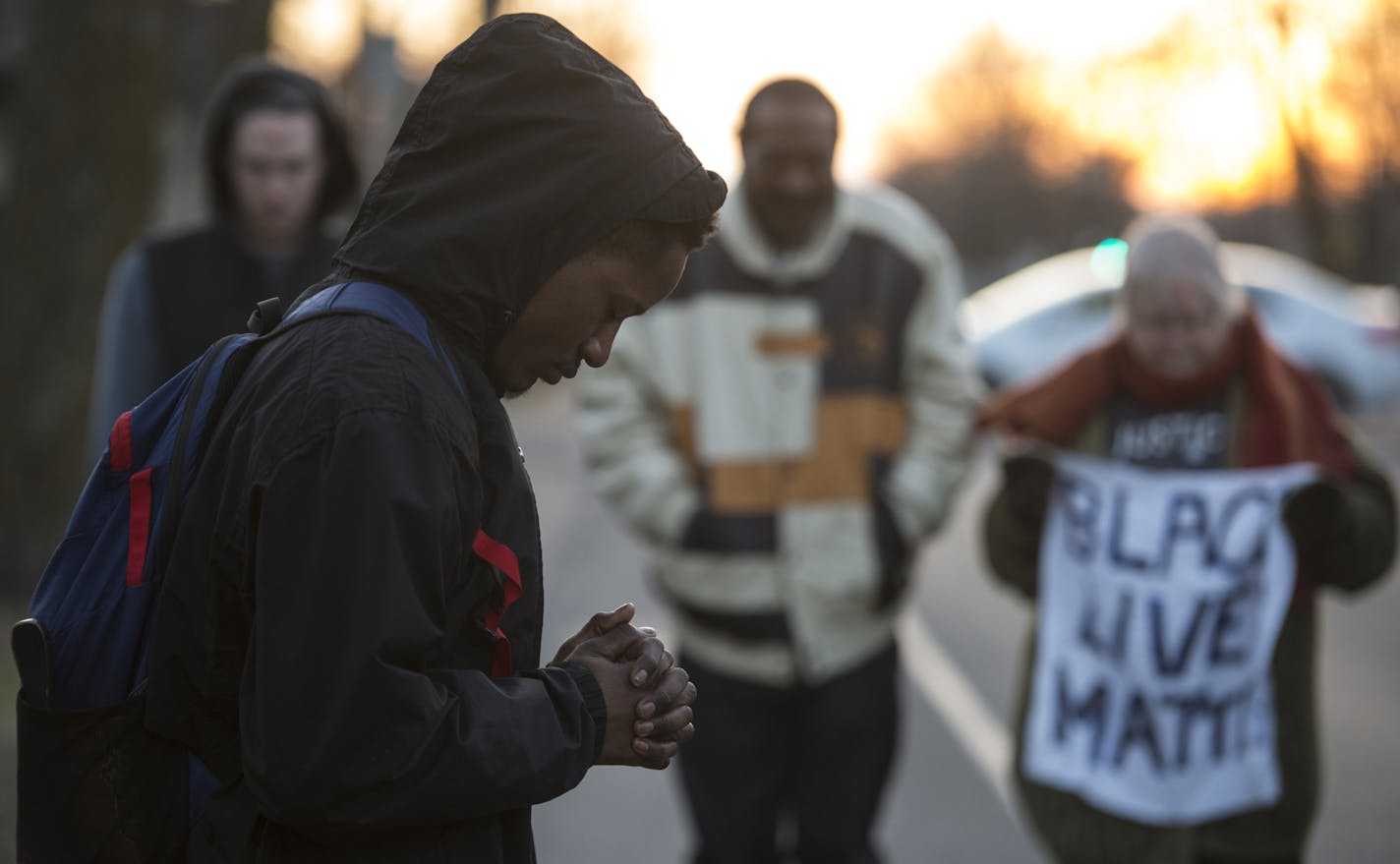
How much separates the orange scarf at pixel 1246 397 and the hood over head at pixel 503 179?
2.19 meters

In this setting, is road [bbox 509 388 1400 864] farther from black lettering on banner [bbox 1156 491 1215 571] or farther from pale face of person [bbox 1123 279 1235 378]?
pale face of person [bbox 1123 279 1235 378]

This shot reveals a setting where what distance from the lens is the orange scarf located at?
3.83m

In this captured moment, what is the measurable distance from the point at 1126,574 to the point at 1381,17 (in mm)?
34516

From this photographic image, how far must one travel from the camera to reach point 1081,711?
12.9 feet

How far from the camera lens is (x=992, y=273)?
6825 cm

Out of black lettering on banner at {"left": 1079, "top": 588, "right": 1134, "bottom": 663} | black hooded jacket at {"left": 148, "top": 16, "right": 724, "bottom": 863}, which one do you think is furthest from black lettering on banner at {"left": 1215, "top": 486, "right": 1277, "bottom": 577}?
black hooded jacket at {"left": 148, "top": 16, "right": 724, "bottom": 863}

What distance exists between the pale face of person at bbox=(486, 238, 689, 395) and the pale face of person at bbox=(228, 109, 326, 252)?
7.14 ft

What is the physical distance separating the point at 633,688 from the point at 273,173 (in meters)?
2.44

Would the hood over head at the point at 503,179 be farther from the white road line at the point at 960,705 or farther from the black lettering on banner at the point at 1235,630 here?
the white road line at the point at 960,705

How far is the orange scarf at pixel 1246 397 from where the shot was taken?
383 centimetres

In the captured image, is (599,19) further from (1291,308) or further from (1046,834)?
(1046,834)

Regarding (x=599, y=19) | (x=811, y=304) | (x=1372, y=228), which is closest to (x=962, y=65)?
(x=599, y=19)

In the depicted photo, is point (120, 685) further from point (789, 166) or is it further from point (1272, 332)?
point (1272, 332)

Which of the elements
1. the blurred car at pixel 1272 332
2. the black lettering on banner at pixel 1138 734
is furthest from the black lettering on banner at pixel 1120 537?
the blurred car at pixel 1272 332
